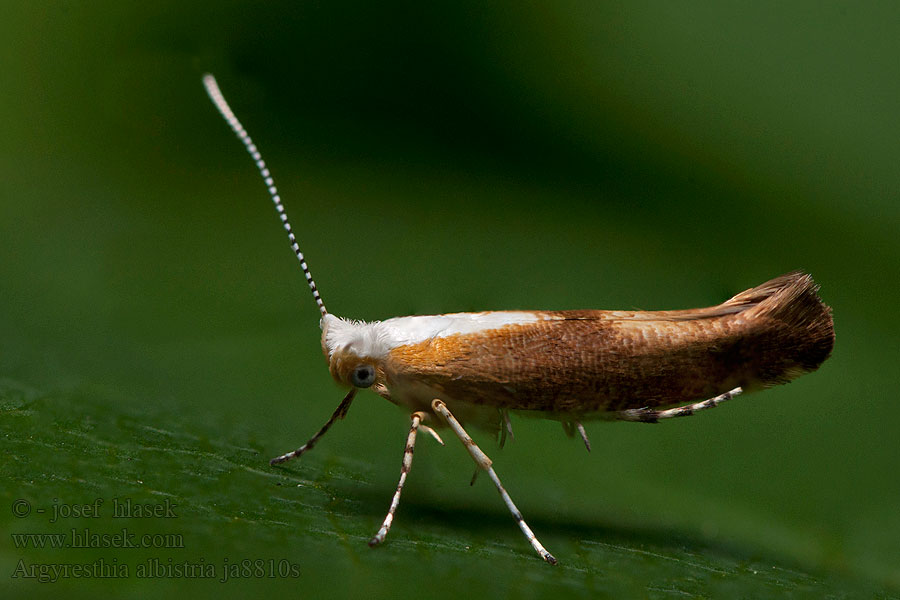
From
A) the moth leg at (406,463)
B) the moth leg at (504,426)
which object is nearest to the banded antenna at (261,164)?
the moth leg at (406,463)

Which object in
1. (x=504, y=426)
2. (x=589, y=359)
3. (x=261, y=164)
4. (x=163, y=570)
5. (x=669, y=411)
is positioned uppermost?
(x=261, y=164)

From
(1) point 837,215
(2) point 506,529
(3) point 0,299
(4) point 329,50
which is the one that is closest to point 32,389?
(3) point 0,299

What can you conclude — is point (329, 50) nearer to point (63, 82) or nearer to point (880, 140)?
point (63, 82)

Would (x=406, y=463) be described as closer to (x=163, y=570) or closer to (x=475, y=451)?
(x=475, y=451)

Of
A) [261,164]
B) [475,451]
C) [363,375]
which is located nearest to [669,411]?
[475,451]

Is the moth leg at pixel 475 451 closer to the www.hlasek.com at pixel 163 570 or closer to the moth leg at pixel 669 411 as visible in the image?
the moth leg at pixel 669 411

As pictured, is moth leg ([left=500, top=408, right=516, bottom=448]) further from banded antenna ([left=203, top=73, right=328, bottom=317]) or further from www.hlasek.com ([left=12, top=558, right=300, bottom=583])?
www.hlasek.com ([left=12, top=558, right=300, bottom=583])

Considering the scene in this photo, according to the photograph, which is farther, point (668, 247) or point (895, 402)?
point (668, 247)
